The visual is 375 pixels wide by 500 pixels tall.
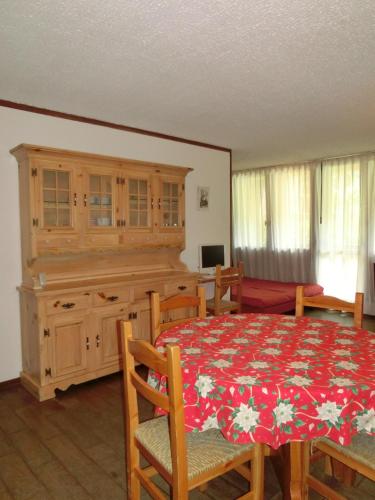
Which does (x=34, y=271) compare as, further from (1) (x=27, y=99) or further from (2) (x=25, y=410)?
(1) (x=27, y=99)

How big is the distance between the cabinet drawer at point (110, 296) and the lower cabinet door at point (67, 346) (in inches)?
6.9

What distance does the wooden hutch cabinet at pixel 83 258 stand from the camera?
2980 millimetres

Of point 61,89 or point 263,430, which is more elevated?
point 61,89

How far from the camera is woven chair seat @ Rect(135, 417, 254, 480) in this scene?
1.45 m

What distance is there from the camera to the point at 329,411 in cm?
137

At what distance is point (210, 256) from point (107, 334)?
6.18ft

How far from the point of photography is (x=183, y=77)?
104 inches

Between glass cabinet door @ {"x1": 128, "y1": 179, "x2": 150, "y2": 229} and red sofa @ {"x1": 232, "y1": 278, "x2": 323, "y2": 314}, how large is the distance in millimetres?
2036

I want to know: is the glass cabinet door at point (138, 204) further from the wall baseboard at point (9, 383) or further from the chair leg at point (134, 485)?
the chair leg at point (134, 485)

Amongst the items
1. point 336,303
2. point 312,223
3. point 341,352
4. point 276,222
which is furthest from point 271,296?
point 341,352

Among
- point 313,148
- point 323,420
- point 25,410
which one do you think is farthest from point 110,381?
point 313,148

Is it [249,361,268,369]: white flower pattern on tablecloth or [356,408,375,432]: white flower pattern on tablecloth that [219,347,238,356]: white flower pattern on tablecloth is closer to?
[249,361,268,369]: white flower pattern on tablecloth

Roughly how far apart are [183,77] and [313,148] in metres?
3.14

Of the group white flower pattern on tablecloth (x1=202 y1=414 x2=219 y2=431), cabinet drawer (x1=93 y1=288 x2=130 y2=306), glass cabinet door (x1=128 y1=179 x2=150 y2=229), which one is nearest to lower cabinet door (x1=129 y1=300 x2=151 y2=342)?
cabinet drawer (x1=93 y1=288 x2=130 y2=306)
